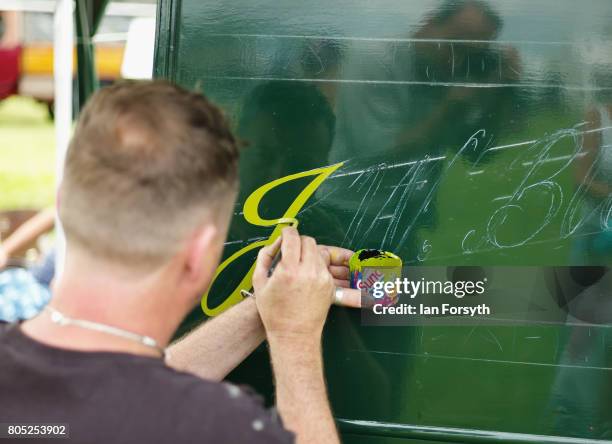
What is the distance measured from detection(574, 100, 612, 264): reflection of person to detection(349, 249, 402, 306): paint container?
415 millimetres

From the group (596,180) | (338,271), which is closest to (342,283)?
(338,271)

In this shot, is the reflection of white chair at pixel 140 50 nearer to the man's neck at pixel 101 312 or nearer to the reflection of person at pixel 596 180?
the reflection of person at pixel 596 180

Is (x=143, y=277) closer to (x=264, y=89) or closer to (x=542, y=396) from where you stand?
(x=264, y=89)

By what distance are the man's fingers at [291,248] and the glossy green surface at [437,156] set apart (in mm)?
119

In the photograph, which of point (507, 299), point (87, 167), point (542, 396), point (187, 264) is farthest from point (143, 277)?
point (542, 396)

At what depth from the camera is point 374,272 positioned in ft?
5.59

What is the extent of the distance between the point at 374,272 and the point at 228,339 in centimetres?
37

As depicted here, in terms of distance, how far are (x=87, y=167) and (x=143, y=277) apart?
0.18 m

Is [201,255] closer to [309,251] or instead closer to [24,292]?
[309,251]

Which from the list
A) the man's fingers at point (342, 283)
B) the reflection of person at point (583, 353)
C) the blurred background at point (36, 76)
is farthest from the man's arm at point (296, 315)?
the blurred background at point (36, 76)

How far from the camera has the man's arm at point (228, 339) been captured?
5.58 feet

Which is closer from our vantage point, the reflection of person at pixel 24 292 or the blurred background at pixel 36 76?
the reflection of person at pixel 24 292

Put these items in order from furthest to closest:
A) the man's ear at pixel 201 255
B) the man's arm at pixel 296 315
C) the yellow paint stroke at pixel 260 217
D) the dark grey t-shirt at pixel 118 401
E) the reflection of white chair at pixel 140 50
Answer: the reflection of white chair at pixel 140 50 → the yellow paint stroke at pixel 260 217 → the man's arm at pixel 296 315 → the man's ear at pixel 201 255 → the dark grey t-shirt at pixel 118 401

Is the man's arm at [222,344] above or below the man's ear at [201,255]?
below
